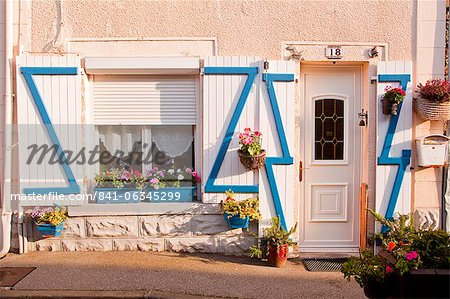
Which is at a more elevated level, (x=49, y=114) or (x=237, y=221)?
(x=49, y=114)

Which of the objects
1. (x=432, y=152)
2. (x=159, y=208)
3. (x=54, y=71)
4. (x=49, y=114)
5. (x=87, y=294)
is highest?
(x=54, y=71)

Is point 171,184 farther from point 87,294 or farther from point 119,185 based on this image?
point 87,294

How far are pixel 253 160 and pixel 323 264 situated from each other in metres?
1.66

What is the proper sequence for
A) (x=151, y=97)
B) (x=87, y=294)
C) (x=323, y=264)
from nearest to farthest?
(x=87, y=294) < (x=323, y=264) < (x=151, y=97)

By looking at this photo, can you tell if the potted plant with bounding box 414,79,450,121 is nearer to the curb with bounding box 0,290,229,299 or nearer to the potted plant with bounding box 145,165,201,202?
the potted plant with bounding box 145,165,201,202

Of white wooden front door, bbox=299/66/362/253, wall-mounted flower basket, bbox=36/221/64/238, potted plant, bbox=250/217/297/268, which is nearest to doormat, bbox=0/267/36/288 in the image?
wall-mounted flower basket, bbox=36/221/64/238

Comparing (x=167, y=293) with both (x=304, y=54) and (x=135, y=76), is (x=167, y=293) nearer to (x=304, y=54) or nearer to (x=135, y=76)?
A: (x=135, y=76)

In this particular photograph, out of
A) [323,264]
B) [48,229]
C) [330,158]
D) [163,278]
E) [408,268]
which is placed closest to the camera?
[408,268]

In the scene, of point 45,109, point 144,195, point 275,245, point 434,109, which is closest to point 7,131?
point 45,109

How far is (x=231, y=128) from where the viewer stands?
17.3 ft

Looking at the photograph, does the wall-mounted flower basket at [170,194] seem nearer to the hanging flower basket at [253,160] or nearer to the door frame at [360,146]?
the hanging flower basket at [253,160]

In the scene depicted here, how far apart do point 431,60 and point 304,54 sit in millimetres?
1701

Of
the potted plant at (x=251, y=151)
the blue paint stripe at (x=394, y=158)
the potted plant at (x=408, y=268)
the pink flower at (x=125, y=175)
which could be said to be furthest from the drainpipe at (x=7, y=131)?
the blue paint stripe at (x=394, y=158)

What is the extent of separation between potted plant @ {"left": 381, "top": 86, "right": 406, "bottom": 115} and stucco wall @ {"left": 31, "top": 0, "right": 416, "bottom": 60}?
0.52 m
